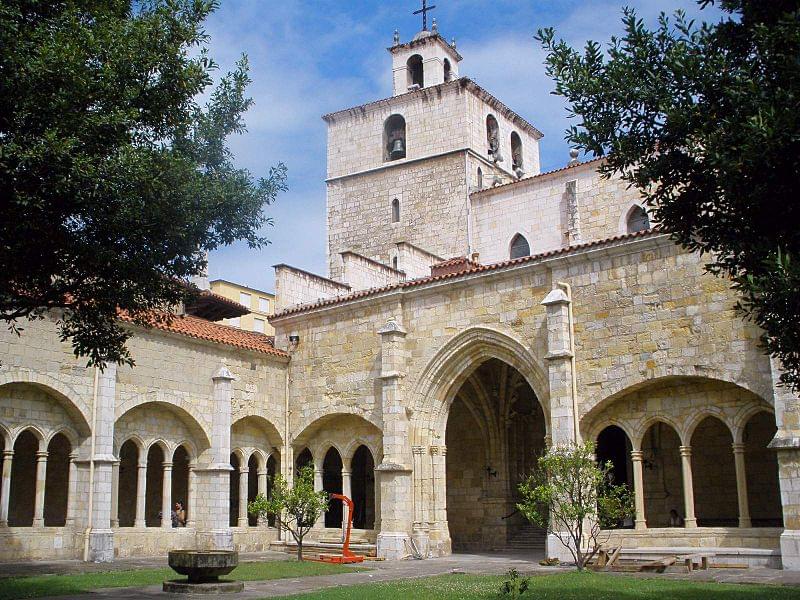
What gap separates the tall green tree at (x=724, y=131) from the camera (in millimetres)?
7289

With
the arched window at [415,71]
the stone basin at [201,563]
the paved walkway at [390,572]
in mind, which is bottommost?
the paved walkway at [390,572]

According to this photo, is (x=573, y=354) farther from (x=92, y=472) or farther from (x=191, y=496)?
(x=92, y=472)

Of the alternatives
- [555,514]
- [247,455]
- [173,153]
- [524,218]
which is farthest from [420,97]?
[173,153]

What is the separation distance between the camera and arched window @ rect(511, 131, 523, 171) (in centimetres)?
3431

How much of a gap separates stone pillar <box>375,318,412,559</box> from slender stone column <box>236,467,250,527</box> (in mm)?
3743

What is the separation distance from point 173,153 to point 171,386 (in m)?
11.2

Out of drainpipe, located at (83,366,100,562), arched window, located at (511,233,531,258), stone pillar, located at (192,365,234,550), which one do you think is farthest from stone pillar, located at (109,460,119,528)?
arched window, located at (511,233,531,258)

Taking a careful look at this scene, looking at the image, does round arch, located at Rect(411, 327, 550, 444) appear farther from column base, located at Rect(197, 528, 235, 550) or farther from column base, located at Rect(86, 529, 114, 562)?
column base, located at Rect(86, 529, 114, 562)

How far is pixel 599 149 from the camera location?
28.8 ft

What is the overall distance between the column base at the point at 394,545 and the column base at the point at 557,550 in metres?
3.71

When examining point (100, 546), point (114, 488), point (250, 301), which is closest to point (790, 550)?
point (100, 546)

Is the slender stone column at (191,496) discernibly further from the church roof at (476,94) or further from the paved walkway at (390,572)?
the church roof at (476,94)

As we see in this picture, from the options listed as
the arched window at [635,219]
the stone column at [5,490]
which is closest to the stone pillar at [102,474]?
the stone column at [5,490]

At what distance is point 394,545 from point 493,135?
57.9ft
